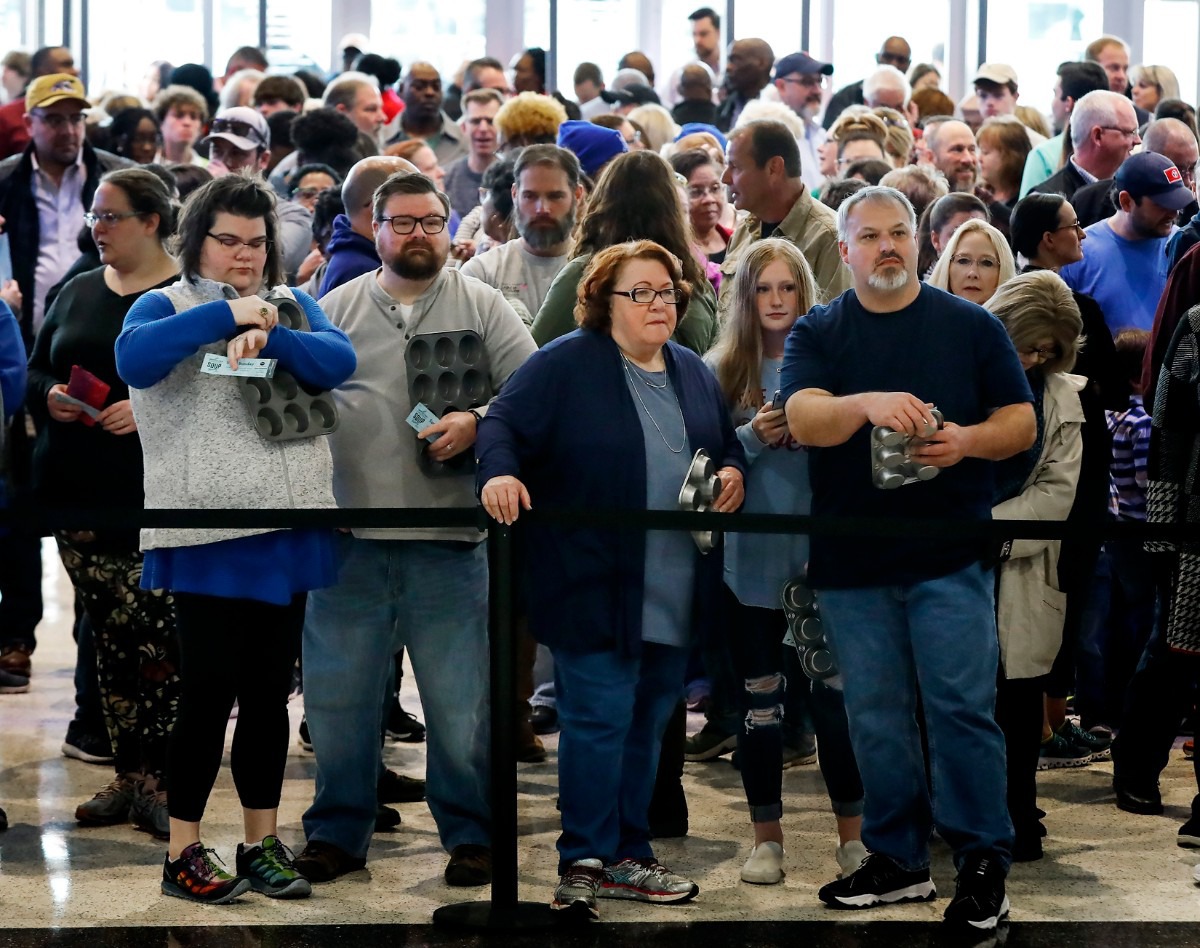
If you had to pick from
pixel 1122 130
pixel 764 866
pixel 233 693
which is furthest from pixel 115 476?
pixel 1122 130

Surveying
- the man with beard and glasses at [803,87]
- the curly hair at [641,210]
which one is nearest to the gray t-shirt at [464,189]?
the man with beard and glasses at [803,87]

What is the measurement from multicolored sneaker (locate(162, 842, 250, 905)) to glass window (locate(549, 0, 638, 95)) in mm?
18868

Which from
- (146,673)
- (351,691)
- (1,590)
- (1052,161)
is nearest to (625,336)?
(351,691)

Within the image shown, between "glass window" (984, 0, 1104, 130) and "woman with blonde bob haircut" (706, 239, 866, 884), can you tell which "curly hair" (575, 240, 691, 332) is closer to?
"woman with blonde bob haircut" (706, 239, 866, 884)

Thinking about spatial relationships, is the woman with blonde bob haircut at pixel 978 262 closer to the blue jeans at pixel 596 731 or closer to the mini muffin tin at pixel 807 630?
the mini muffin tin at pixel 807 630

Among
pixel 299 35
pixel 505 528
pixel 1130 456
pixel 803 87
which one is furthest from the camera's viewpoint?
pixel 299 35

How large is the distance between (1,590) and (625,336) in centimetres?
383

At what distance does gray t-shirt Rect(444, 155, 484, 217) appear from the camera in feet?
33.0

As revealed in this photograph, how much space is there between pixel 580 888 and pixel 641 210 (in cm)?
209

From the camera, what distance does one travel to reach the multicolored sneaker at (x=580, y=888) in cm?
492

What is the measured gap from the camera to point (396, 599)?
543cm

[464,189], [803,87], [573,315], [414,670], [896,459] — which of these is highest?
[803,87]

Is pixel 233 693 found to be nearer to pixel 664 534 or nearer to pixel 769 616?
pixel 664 534

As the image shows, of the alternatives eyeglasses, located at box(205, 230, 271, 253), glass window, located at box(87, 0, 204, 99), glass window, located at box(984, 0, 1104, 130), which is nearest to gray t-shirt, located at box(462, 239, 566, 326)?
eyeglasses, located at box(205, 230, 271, 253)
